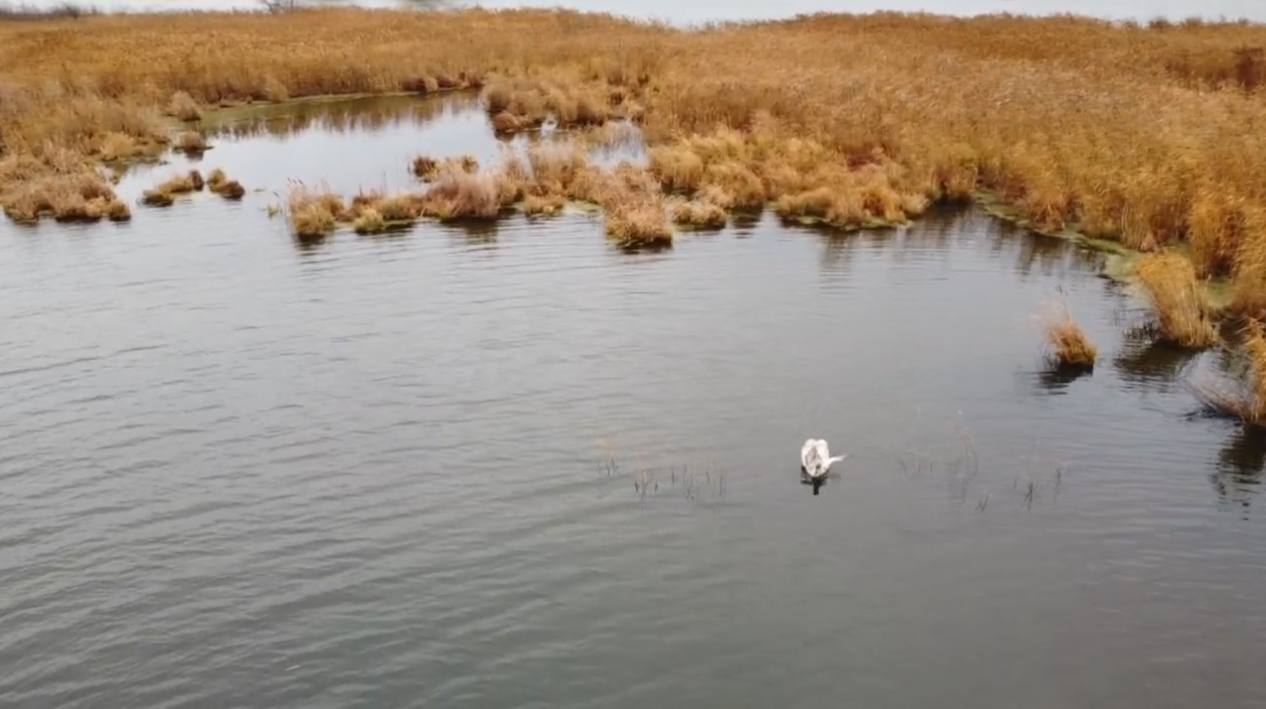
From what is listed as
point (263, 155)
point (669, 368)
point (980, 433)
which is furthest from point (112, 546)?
point (263, 155)

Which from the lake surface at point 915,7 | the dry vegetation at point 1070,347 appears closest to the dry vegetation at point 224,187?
the dry vegetation at point 1070,347

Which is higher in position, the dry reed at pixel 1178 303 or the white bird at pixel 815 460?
the dry reed at pixel 1178 303

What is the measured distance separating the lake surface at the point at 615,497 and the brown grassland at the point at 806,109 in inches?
112

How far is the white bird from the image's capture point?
35.6ft

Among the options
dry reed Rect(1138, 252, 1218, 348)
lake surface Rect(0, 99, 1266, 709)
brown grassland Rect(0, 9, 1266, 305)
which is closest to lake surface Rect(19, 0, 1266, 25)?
brown grassland Rect(0, 9, 1266, 305)

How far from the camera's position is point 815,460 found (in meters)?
10.9

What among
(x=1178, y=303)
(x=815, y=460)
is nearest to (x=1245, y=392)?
(x=1178, y=303)

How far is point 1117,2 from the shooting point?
8731 centimetres

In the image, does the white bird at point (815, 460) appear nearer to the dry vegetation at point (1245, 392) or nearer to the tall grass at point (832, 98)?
the dry vegetation at point (1245, 392)

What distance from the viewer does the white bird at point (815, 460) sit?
427 inches

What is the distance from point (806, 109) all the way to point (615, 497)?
2190cm

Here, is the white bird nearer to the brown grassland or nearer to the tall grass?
the brown grassland

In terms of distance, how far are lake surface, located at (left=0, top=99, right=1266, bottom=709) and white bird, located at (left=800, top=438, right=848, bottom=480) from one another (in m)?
0.28

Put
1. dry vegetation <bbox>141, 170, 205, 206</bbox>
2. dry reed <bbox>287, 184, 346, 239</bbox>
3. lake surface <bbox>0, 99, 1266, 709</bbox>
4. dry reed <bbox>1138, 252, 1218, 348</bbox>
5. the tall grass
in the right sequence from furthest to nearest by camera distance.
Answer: dry vegetation <bbox>141, 170, 205, 206</bbox> → dry reed <bbox>287, 184, 346, 239</bbox> → the tall grass → dry reed <bbox>1138, 252, 1218, 348</bbox> → lake surface <bbox>0, 99, 1266, 709</bbox>
